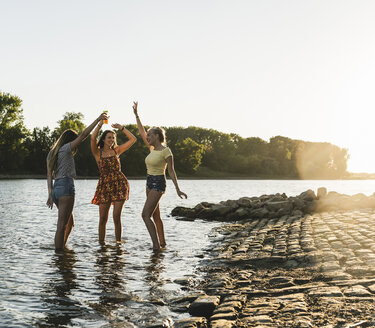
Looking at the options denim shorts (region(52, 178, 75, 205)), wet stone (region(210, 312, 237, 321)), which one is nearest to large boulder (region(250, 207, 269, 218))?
denim shorts (region(52, 178, 75, 205))

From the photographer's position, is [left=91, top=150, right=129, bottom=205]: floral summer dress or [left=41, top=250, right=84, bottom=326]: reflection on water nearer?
[left=41, top=250, right=84, bottom=326]: reflection on water

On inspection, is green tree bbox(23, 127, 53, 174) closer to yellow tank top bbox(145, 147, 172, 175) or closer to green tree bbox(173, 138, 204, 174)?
green tree bbox(173, 138, 204, 174)

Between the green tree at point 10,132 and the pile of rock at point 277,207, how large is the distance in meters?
54.7

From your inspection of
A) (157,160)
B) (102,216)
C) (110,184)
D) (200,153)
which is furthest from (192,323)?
(200,153)

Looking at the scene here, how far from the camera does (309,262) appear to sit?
6832 mm

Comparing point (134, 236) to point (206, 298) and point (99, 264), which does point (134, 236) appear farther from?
point (206, 298)

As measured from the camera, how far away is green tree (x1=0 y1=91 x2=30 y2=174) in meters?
65.6

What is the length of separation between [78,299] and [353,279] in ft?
11.0

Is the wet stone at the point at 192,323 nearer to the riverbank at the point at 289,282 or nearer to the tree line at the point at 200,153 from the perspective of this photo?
the riverbank at the point at 289,282

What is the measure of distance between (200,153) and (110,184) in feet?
324

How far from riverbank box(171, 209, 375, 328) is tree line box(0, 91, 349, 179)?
63.9m

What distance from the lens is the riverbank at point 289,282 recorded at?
13.6ft

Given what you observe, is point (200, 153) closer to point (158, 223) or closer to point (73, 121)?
point (73, 121)

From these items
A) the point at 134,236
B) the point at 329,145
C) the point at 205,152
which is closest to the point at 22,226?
the point at 134,236
